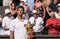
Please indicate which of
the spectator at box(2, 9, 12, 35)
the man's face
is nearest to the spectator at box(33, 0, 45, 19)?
the spectator at box(2, 9, 12, 35)

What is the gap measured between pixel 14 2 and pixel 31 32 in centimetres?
223

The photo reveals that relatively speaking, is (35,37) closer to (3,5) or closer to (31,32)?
(31,32)

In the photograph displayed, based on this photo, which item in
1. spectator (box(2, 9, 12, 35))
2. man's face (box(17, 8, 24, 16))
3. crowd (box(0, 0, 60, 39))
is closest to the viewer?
man's face (box(17, 8, 24, 16))

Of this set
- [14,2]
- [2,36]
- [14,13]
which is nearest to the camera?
[2,36]

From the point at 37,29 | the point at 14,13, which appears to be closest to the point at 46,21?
the point at 37,29

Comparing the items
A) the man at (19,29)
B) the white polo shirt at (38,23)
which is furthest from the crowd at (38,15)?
the man at (19,29)

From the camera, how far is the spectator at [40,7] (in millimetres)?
9453

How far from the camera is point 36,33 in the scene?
8.89 m

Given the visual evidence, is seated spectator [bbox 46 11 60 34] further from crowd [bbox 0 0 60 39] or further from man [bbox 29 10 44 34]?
man [bbox 29 10 44 34]

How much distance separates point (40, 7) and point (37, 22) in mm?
583

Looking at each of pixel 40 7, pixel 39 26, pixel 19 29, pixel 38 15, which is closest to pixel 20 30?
pixel 19 29

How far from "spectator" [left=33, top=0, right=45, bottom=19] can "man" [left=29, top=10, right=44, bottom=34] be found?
0.66 ft

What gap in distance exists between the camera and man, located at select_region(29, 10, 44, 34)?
910 centimetres

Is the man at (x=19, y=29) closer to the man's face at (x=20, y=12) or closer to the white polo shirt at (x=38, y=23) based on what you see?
the man's face at (x=20, y=12)
